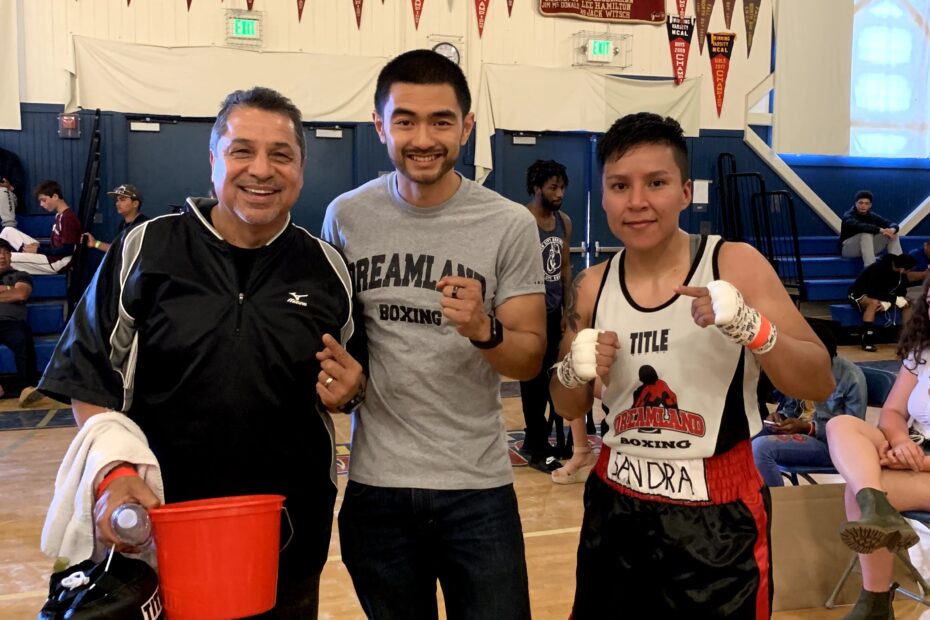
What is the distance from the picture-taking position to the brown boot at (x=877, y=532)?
2.49 m

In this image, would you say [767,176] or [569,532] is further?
[767,176]

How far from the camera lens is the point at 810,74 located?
37.2 ft

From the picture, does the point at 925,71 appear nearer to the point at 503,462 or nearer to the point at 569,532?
the point at 569,532

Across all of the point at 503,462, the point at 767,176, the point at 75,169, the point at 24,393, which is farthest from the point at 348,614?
the point at 767,176

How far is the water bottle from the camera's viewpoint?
1422 mm

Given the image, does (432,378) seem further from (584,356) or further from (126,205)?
(126,205)

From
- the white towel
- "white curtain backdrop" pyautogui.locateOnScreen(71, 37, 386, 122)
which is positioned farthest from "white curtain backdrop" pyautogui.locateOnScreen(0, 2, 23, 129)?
the white towel

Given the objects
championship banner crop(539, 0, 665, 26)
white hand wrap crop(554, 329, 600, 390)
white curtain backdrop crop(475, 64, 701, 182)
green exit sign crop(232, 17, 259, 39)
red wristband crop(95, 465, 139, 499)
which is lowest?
red wristband crop(95, 465, 139, 499)

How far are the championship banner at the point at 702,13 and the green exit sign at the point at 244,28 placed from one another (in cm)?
601

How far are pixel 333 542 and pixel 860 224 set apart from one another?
32.5ft

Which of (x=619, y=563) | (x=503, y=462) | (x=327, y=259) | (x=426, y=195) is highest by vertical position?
(x=426, y=195)

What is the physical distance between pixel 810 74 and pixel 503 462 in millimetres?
11338

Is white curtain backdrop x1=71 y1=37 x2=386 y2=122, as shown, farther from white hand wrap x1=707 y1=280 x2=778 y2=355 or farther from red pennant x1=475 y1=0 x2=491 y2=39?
white hand wrap x1=707 y1=280 x2=778 y2=355

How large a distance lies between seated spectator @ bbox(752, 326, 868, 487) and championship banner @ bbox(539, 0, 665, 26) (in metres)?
7.80
